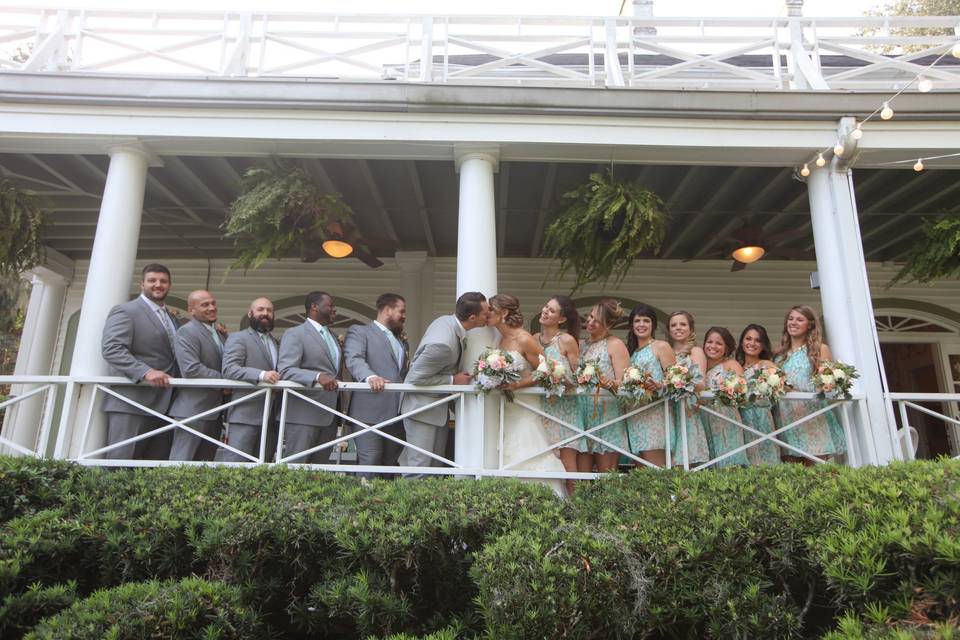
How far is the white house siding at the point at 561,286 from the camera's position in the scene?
959 cm

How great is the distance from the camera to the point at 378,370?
17.4 feet

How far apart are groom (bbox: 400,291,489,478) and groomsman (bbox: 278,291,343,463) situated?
64cm

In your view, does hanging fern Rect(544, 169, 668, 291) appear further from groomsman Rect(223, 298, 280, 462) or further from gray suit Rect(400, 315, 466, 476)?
groomsman Rect(223, 298, 280, 462)

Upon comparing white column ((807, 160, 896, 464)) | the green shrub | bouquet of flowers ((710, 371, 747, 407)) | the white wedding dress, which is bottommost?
the green shrub

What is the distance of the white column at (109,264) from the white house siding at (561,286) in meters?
3.93

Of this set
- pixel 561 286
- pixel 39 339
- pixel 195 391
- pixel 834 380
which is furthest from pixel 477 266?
pixel 39 339

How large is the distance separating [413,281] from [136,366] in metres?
4.91

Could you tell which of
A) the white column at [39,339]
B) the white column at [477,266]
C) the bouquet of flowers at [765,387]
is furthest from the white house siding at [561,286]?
the bouquet of flowers at [765,387]

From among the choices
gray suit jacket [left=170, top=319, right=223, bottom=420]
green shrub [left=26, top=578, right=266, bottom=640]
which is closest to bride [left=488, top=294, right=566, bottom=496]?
gray suit jacket [left=170, top=319, right=223, bottom=420]

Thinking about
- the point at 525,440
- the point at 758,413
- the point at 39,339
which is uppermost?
the point at 39,339

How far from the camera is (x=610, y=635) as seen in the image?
2639 millimetres

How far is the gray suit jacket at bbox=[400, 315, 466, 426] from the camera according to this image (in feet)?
16.3

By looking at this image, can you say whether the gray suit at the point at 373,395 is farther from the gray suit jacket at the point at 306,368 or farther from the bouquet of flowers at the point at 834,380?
the bouquet of flowers at the point at 834,380

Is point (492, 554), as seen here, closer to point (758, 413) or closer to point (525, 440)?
point (525, 440)
